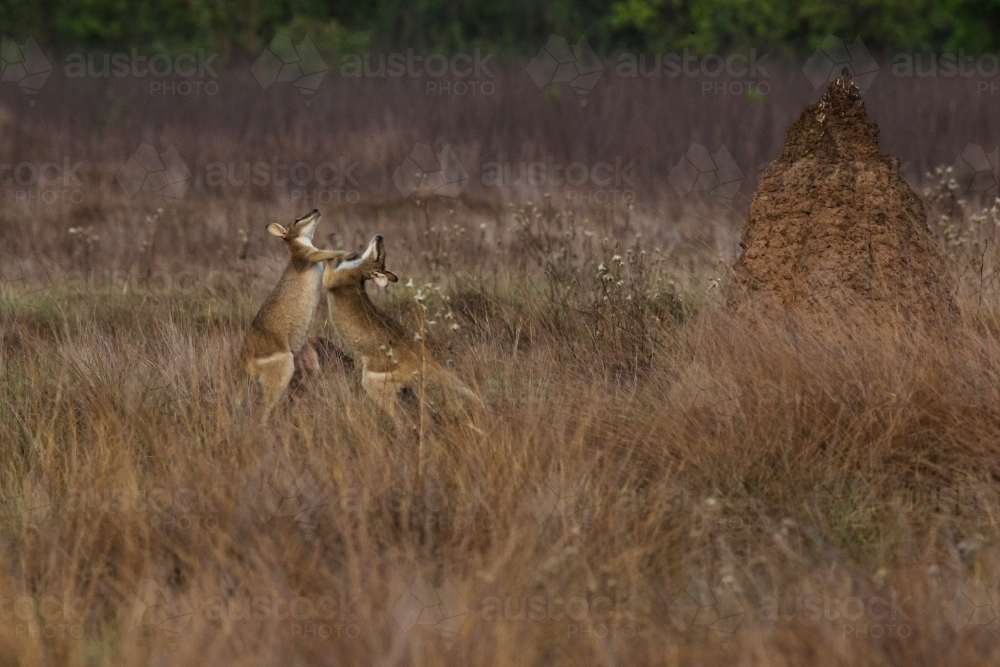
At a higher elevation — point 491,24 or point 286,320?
point 491,24

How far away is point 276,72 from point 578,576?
18.1m

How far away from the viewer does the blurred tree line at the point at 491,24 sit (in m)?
25.7

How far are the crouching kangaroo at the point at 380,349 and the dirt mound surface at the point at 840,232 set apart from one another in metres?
1.56

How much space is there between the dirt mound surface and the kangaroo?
6.36ft

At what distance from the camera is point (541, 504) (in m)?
4.07

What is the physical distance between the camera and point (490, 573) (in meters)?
3.61


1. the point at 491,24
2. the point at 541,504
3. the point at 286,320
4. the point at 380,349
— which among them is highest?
the point at 491,24

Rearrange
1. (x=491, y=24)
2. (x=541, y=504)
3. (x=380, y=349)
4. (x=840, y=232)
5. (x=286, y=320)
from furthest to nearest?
(x=491, y=24)
(x=840, y=232)
(x=286, y=320)
(x=380, y=349)
(x=541, y=504)

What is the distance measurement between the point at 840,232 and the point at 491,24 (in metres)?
25.9

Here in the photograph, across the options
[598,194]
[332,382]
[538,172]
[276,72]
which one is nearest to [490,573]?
[332,382]

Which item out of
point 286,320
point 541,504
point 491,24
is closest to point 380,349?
point 286,320

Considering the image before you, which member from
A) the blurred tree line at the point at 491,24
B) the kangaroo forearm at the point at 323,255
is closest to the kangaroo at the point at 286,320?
the kangaroo forearm at the point at 323,255

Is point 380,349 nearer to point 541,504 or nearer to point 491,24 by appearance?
point 541,504

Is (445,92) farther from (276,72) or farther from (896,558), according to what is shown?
(896,558)
